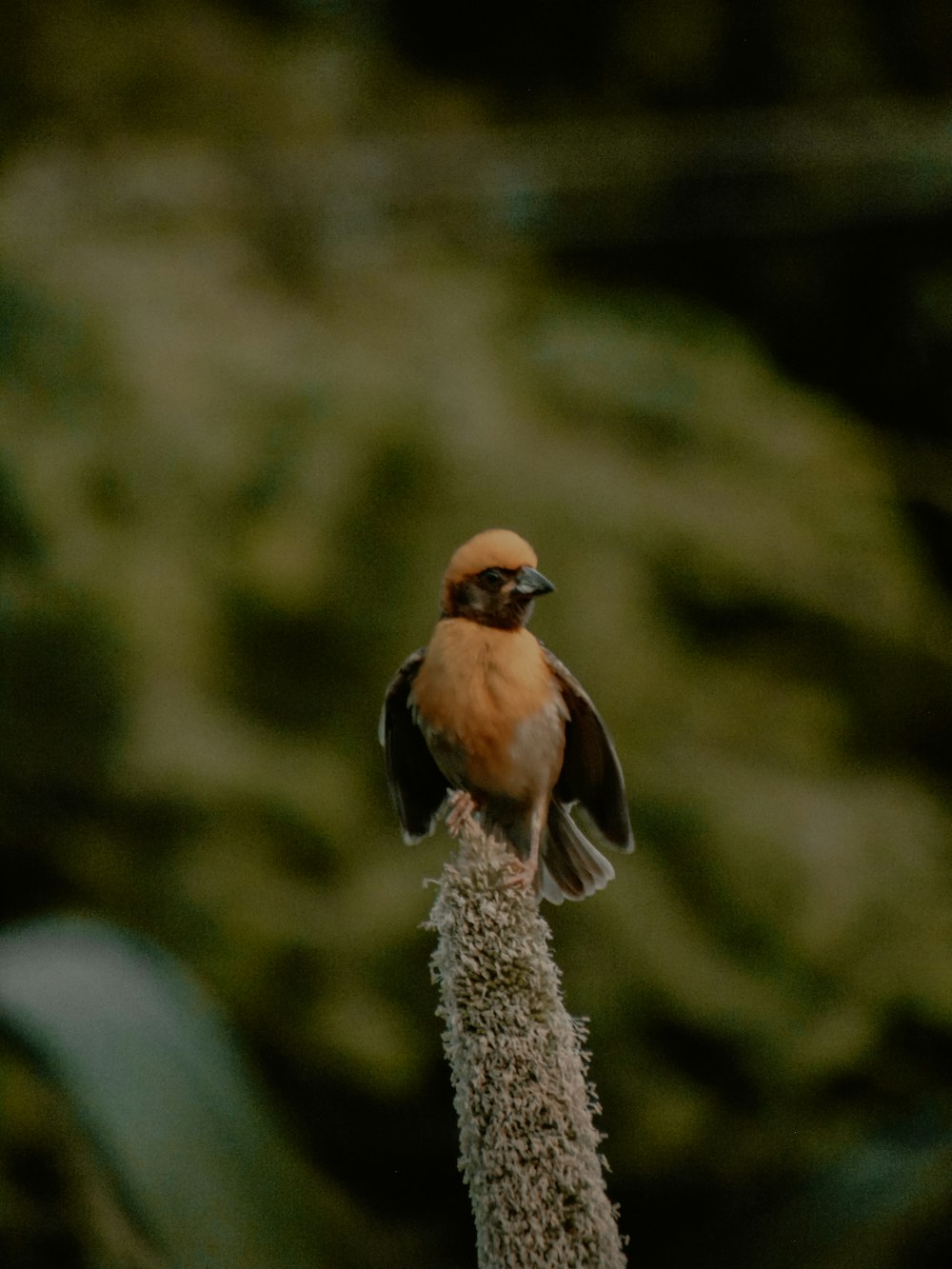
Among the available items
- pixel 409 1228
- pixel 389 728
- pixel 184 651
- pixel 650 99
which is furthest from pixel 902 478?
pixel 389 728

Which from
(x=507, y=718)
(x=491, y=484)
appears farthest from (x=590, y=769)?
(x=491, y=484)

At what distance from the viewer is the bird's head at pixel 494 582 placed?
71cm

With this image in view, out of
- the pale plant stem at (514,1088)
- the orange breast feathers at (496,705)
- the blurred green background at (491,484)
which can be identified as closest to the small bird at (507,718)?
the orange breast feathers at (496,705)

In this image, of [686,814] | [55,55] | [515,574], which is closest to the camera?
[515,574]

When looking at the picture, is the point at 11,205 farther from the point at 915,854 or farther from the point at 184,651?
the point at 915,854

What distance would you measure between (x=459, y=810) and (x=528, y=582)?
0.45 ft

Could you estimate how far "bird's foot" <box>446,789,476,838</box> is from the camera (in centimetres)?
70

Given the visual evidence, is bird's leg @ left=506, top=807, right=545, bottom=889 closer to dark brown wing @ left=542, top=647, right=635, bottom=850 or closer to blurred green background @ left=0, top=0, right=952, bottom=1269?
dark brown wing @ left=542, top=647, right=635, bottom=850

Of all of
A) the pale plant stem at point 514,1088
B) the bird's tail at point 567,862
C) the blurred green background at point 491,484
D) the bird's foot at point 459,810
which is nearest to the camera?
the pale plant stem at point 514,1088

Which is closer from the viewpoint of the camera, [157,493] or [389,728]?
[389,728]

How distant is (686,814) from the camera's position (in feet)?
6.82

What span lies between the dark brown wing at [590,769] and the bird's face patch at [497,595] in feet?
0.17

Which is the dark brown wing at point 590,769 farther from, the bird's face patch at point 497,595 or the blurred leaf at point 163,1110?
the blurred leaf at point 163,1110

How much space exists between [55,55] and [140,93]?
19 cm
